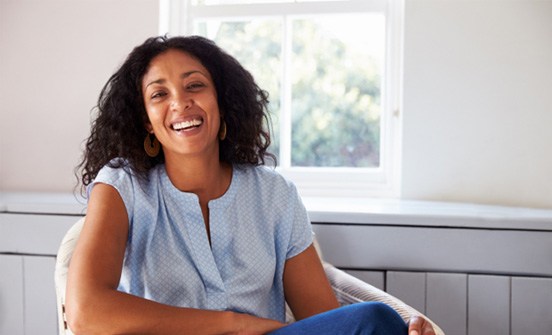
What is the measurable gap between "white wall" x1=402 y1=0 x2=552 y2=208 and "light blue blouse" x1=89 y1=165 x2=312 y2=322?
2.68 ft

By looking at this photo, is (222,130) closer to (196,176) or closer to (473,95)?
(196,176)

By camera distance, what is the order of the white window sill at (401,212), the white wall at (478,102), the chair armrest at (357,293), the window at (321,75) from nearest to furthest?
the chair armrest at (357,293) → the white window sill at (401,212) → the white wall at (478,102) → the window at (321,75)

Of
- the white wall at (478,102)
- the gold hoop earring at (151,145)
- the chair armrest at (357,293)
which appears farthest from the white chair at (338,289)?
the white wall at (478,102)

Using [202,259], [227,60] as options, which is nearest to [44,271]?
[202,259]

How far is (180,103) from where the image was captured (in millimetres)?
1537

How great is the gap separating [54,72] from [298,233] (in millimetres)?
1370

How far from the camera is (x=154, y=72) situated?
1590mm

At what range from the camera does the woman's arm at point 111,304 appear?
4.33 feet

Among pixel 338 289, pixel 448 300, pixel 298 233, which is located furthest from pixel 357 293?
pixel 448 300

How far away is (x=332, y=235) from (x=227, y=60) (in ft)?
2.01

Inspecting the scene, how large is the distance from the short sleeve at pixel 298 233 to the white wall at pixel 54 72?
1.12m

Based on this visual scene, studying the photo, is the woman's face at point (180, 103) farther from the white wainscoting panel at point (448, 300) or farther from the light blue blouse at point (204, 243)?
the white wainscoting panel at point (448, 300)

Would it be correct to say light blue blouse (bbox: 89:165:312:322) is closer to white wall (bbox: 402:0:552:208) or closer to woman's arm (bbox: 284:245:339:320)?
woman's arm (bbox: 284:245:339:320)

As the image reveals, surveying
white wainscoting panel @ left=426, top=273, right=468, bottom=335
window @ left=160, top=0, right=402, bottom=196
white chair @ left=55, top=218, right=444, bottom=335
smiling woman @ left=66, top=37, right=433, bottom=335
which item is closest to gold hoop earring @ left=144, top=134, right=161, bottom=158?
smiling woman @ left=66, top=37, right=433, bottom=335
